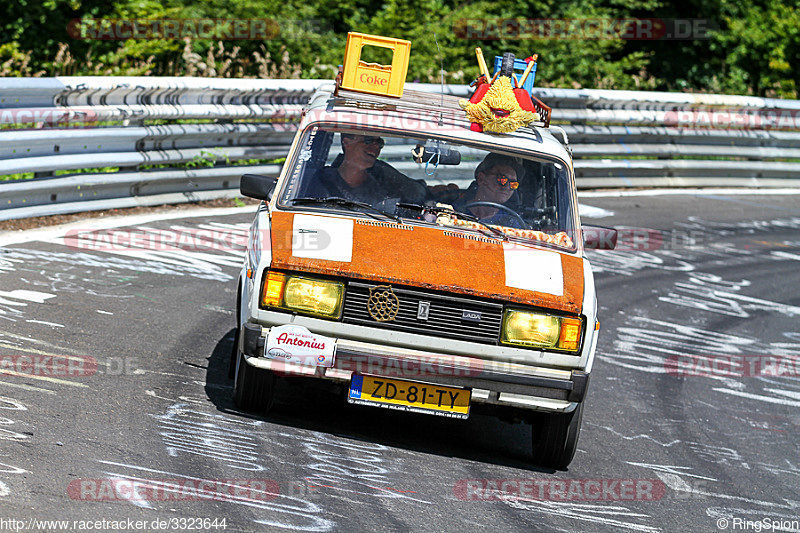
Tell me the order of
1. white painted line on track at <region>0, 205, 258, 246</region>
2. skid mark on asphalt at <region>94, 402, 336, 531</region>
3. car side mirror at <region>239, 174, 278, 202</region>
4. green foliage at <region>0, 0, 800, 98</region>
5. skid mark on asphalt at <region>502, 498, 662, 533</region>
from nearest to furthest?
skid mark on asphalt at <region>94, 402, 336, 531</region> < skid mark on asphalt at <region>502, 498, 662, 533</region> < car side mirror at <region>239, 174, 278, 202</region> < white painted line on track at <region>0, 205, 258, 246</region> < green foliage at <region>0, 0, 800, 98</region>

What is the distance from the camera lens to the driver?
6.93 metres

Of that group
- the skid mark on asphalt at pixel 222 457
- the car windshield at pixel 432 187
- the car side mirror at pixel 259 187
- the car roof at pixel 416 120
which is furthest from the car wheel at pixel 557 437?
the car side mirror at pixel 259 187

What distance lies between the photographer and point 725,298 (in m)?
12.0

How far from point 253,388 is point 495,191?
188cm

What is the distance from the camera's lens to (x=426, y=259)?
20.4 feet

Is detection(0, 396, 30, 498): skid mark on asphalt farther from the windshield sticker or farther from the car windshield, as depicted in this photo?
the windshield sticker

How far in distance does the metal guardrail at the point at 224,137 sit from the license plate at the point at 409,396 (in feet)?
18.3

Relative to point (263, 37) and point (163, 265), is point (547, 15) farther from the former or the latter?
point (163, 265)

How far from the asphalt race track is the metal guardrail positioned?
1024mm

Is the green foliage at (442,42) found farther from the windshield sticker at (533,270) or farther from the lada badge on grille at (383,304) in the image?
the lada badge on grille at (383,304)

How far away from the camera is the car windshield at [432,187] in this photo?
6.79 metres

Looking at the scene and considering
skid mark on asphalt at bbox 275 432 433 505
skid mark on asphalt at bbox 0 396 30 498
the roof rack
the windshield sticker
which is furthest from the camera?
the roof rack

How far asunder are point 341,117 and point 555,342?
204 cm

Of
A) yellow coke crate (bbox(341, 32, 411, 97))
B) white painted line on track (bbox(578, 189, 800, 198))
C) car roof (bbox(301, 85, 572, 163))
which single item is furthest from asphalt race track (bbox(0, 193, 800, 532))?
white painted line on track (bbox(578, 189, 800, 198))
